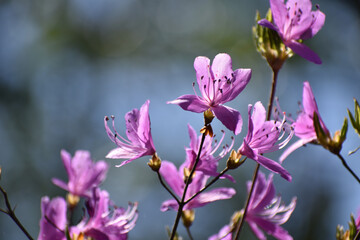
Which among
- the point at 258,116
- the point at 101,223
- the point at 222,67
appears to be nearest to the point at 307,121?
the point at 258,116

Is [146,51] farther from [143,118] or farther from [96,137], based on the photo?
[143,118]

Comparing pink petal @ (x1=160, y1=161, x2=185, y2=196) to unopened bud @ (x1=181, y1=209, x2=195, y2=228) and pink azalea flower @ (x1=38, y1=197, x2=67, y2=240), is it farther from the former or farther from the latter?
pink azalea flower @ (x1=38, y1=197, x2=67, y2=240)

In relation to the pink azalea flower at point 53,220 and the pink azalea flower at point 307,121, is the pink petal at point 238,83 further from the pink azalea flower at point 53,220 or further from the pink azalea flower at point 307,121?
the pink azalea flower at point 53,220

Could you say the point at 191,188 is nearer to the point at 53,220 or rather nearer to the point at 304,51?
the point at 53,220

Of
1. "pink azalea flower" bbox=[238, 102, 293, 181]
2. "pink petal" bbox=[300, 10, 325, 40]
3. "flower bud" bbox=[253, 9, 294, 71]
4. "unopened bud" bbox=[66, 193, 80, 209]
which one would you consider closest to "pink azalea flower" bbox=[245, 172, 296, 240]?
"pink azalea flower" bbox=[238, 102, 293, 181]

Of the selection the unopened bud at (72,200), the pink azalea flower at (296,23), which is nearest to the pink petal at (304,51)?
the pink azalea flower at (296,23)

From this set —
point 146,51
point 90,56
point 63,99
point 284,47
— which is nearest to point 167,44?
point 146,51
